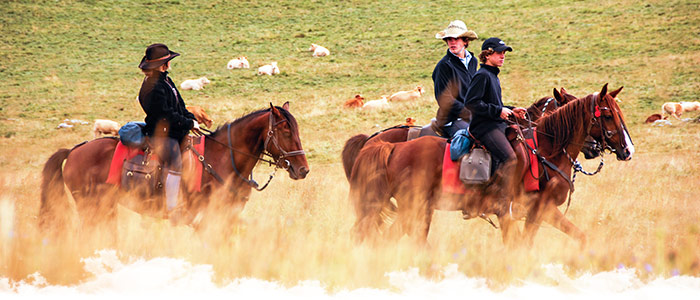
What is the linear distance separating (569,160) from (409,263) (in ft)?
9.43

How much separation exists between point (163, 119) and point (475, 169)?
12.5 ft

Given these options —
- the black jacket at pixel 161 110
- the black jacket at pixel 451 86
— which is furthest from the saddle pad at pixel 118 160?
the black jacket at pixel 451 86

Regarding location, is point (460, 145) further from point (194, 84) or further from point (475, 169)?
point (194, 84)

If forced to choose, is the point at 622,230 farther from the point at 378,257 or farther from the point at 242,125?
the point at 242,125

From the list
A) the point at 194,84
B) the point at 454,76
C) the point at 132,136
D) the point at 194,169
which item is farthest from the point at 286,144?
the point at 194,84

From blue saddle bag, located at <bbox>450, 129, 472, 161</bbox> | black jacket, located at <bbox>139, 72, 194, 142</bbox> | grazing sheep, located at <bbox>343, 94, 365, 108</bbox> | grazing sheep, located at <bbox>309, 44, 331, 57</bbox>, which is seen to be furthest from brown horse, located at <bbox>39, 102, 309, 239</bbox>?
grazing sheep, located at <bbox>309, 44, 331, 57</bbox>

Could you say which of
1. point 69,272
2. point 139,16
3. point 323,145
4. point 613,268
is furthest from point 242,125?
point 139,16

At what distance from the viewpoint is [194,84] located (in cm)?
4081

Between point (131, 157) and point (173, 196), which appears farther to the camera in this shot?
point (131, 157)

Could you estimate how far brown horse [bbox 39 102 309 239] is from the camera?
27.7 ft

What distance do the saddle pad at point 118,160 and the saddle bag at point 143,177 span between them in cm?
12

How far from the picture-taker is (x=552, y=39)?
48656 millimetres

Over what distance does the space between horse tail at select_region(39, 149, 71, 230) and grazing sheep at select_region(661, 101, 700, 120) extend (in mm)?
24300

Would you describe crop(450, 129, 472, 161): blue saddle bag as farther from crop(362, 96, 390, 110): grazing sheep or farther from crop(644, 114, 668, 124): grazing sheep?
crop(362, 96, 390, 110): grazing sheep
